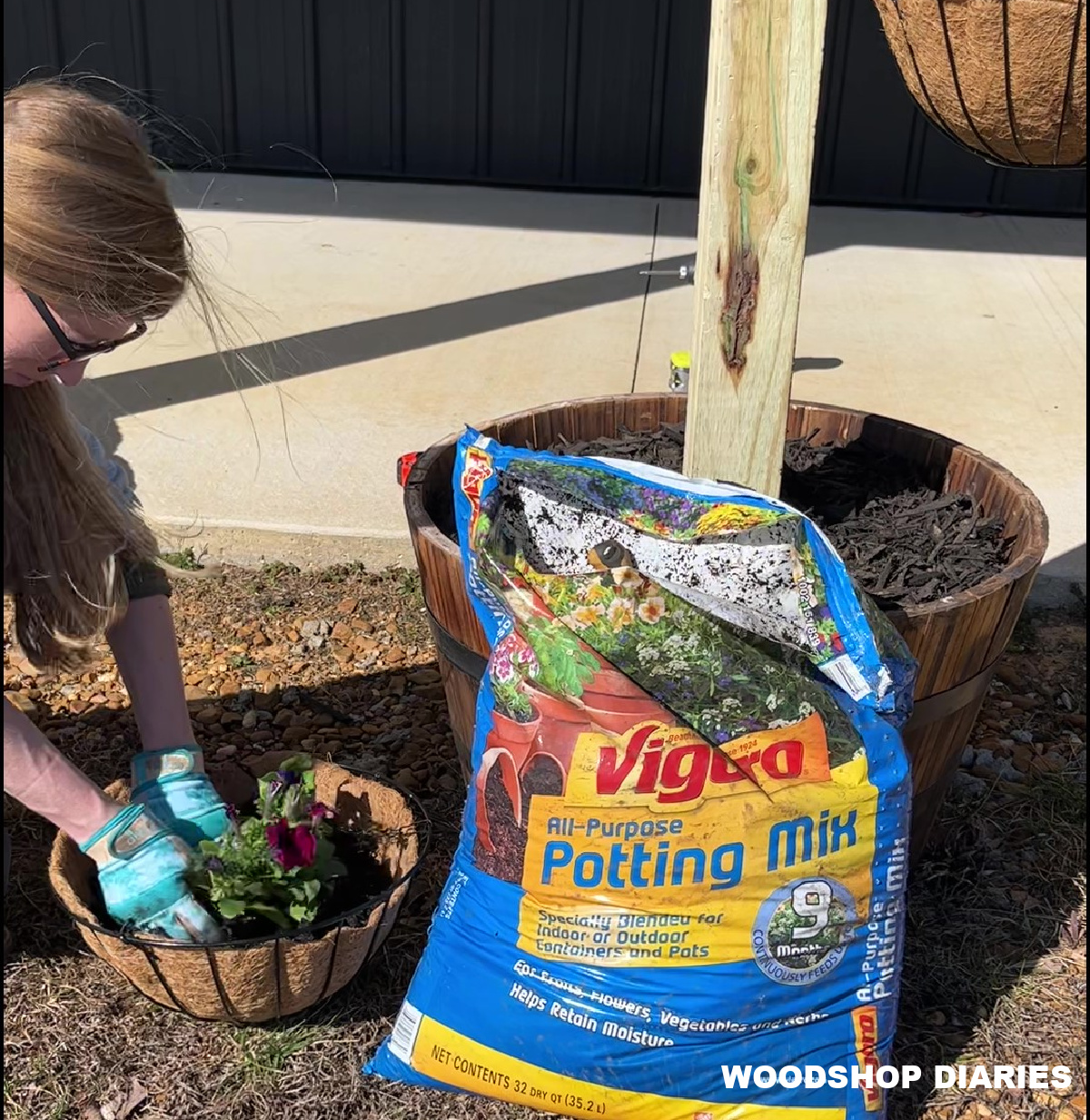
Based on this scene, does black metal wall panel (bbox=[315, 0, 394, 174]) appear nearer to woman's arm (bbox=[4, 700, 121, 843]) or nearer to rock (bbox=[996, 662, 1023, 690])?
rock (bbox=[996, 662, 1023, 690])

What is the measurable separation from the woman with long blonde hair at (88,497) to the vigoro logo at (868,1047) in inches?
35.2

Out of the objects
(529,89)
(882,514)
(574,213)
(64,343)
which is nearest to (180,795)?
(64,343)

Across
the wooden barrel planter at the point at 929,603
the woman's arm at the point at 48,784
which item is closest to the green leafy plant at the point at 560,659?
the wooden barrel planter at the point at 929,603

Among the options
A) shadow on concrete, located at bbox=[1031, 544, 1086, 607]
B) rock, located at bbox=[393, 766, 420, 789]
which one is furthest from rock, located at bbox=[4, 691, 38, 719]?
shadow on concrete, located at bbox=[1031, 544, 1086, 607]

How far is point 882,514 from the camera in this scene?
→ 7.34 ft

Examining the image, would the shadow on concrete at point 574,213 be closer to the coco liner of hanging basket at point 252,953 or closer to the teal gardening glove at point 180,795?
the teal gardening glove at point 180,795

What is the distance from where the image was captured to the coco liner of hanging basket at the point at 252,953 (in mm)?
1601

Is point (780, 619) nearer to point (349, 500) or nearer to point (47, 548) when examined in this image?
point (47, 548)

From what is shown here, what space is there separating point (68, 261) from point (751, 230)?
3.15 feet

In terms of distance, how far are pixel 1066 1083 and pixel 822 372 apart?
3048mm

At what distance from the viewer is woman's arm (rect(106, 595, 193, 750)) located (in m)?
1.93

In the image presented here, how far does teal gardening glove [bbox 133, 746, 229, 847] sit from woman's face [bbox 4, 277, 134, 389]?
0.64m

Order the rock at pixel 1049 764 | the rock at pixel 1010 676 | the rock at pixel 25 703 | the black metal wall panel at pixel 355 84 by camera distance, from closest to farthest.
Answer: the rock at pixel 1049 764 → the rock at pixel 25 703 → the rock at pixel 1010 676 → the black metal wall panel at pixel 355 84

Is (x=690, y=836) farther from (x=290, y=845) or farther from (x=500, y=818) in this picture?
(x=290, y=845)
